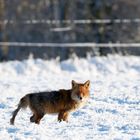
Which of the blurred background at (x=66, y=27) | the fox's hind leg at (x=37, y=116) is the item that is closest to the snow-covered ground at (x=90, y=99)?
the fox's hind leg at (x=37, y=116)

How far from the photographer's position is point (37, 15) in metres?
43.3

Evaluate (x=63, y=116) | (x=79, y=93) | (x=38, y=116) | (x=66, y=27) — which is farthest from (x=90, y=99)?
(x=66, y=27)

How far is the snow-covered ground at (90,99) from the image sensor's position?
845 centimetres

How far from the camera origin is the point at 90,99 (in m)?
11.7

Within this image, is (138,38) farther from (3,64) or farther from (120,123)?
(120,123)

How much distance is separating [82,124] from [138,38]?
27788 millimetres

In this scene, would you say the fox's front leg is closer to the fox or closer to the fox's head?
the fox

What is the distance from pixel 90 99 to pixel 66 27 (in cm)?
2009

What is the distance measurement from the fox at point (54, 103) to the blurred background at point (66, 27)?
16.7 meters

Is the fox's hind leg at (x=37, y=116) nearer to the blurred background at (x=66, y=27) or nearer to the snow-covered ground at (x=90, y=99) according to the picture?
the snow-covered ground at (x=90, y=99)

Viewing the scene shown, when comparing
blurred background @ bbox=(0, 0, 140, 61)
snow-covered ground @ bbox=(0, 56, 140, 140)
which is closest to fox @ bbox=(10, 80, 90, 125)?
snow-covered ground @ bbox=(0, 56, 140, 140)

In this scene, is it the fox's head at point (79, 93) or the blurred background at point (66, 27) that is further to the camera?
the blurred background at point (66, 27)

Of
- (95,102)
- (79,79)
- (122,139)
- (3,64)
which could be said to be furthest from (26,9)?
(122,139)

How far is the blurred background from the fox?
657 inches
